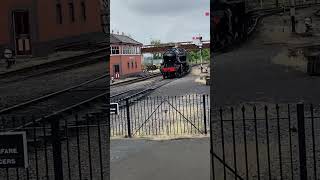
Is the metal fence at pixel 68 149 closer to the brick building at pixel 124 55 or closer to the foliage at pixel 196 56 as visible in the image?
the brick building at pixel 124 55

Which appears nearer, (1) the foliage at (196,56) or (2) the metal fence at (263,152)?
(2) the metal fence at (263,152)

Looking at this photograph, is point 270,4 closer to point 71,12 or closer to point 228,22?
point 228,22

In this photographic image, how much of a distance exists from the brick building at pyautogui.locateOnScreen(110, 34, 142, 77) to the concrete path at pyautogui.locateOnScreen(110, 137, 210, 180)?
1167 millimetres

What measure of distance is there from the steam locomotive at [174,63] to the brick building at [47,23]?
4.38 ft

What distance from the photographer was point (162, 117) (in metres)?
11.7

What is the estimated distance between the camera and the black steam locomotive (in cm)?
645

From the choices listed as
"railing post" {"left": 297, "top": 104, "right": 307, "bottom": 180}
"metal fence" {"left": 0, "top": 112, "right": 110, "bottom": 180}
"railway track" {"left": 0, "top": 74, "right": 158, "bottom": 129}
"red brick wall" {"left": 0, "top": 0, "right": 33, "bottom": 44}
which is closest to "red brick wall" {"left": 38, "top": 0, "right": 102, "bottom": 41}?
"red brick wall" {"left": 0, "top": 0, "right": 33, "bottom": 44}

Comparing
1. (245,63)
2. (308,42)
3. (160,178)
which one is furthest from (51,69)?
(308,42)

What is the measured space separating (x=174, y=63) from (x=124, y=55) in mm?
1166

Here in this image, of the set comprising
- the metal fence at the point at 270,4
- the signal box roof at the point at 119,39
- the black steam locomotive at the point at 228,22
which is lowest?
the signal box roof at the point at 119,39

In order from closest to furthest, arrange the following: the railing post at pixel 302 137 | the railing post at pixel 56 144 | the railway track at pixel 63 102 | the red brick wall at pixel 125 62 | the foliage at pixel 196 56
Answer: the railing post at pixel 302 137 < the railing post at pixel 56 144 < the red brick wall at pixel 125 62 < the railway track at pixel 63 102 < the foliage at pixel 196 56

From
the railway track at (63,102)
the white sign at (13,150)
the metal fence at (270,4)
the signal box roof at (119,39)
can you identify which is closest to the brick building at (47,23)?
the signal box roof at (119,39)

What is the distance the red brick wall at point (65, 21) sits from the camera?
5969mm

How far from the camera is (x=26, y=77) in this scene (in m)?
6.38
